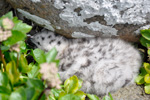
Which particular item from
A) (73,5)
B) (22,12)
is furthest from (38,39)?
(73,5)

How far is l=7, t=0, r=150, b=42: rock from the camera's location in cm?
180

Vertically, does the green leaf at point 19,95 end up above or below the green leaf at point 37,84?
below

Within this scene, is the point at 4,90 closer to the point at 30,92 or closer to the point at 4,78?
the point at 4,78

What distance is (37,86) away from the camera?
935 millimetres

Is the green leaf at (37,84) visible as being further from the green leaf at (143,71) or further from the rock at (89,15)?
the green leaf at (143,71)

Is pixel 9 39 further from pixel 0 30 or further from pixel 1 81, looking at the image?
pixel 1 81

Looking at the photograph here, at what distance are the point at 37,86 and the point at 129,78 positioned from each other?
1298mm

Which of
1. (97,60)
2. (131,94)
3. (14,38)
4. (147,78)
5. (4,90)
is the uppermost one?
(14,38)

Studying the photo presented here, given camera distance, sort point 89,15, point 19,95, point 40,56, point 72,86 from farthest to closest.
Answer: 1. point 89,15
2. point 72,86
3. point 40,56
4. point 19,95

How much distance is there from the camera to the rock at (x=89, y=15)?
5.90 ft

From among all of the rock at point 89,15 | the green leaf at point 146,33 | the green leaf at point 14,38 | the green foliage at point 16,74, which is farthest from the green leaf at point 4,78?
the green leaf at point 146,33

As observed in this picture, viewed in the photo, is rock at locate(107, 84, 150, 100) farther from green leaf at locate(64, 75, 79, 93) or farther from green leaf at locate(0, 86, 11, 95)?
green leaf at locate(0, 86, 11, 95)

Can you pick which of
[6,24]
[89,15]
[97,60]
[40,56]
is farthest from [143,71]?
[6,24]

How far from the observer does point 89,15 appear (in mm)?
1875
